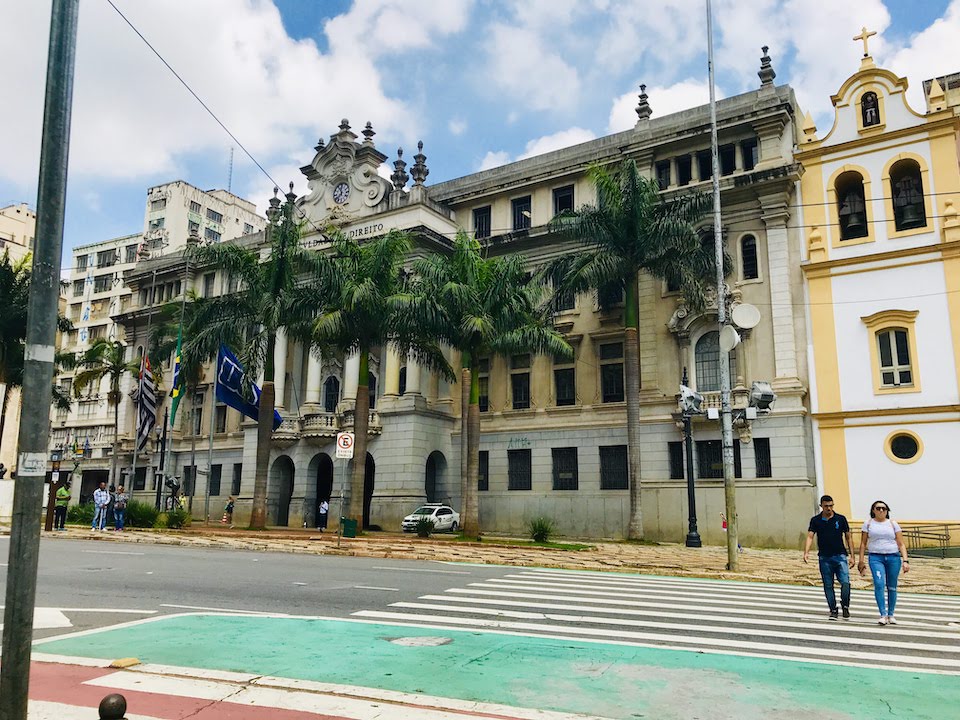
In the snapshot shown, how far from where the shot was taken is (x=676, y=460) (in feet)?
109

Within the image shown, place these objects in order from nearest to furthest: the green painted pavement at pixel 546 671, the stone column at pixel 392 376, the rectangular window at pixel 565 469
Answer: the green painted pavement at pixel 546 671 → the rectangular window at pixel 565 469 → the stone column at pixel 392 376

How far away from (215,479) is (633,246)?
102 feet

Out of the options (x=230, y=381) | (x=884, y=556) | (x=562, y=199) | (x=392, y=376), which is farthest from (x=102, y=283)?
(x=884, y=556)

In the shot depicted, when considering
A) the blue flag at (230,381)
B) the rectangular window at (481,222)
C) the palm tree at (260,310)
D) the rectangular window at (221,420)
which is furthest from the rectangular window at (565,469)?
the rectangular window at (221,420)

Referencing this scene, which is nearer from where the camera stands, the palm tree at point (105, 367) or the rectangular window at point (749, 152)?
the rectangular window at point (749, 152)

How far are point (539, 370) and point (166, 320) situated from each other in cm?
2740

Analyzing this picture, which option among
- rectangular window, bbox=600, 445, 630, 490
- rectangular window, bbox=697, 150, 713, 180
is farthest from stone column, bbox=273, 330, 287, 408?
rectangular window, bbox=697, 150, 713, 180

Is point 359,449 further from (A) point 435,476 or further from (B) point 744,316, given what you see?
(B) point 744,316

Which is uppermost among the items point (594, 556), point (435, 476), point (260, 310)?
point (260, 310)

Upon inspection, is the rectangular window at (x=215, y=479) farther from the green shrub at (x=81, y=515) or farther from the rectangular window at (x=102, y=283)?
the rectangular window at (x=102, y=283)

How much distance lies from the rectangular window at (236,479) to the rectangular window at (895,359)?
34.8 metres

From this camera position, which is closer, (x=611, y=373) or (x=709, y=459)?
(x=709, y=459)

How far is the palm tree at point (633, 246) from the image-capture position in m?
29.8

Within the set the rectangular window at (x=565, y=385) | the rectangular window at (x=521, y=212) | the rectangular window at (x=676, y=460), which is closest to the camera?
the rectangular window at (x=676, y=460)
